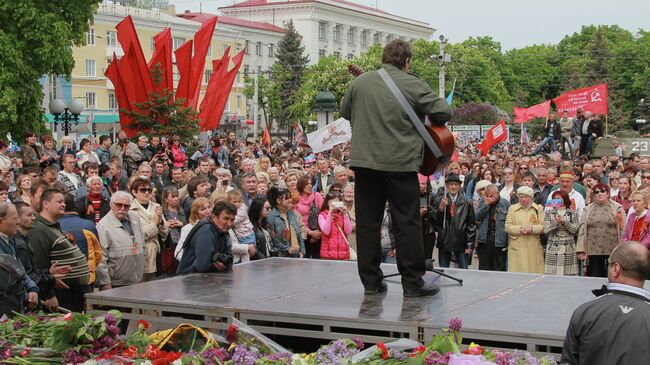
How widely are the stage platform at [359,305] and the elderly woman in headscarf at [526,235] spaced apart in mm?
4093

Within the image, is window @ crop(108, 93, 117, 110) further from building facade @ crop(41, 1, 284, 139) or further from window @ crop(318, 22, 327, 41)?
window @ crop(318, 22, 327, 41)

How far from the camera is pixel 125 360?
6.07m

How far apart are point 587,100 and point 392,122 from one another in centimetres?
2519

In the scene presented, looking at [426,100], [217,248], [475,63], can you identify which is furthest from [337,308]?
[475,63]

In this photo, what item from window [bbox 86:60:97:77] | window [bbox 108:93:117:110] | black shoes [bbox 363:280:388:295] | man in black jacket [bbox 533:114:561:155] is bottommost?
black shoes [bbox 363:280:388:295]

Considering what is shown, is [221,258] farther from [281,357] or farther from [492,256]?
[492,256]

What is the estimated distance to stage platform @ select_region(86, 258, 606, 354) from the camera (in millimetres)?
6719

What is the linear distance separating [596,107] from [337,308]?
2610 centimetres

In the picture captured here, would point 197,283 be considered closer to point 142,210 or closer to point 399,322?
point 399,322

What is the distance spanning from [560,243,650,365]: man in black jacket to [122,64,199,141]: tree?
61.4 ft

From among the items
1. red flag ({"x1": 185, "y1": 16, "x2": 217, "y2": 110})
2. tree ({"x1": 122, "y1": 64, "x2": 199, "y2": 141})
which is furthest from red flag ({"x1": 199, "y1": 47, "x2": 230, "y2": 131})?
tree ({"x1": 122, "y1": 64, "x2": 199, "y2": 141})

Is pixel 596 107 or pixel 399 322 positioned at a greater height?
pixel 596 107

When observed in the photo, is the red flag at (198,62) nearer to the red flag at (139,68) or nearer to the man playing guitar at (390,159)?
the red flag at (139,68)

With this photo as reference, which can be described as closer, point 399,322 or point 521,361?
point 521,361
